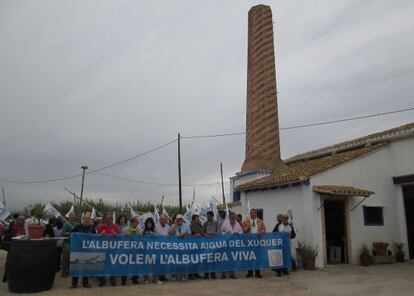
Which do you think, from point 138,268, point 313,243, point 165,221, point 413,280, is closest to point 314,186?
point 313,243

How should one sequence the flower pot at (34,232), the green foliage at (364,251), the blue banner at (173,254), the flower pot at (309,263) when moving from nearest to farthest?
the flower pot at (34,232), the blue banner at (173,254), the flower pot at (309,263), the green foliage at (364,251)

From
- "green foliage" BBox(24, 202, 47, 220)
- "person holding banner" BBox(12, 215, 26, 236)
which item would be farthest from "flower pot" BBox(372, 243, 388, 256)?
"green foliage" BBox(24, 202, 47, 220)

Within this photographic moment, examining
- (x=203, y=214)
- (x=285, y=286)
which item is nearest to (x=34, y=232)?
(x=285, y=286)

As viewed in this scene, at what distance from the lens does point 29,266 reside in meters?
8.42

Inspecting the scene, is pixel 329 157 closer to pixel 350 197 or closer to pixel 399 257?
pixel 350 197

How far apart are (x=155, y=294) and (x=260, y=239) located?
400 cm

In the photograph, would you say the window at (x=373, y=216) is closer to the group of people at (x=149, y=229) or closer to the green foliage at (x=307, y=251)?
the green foliage at (x=307, y=251)

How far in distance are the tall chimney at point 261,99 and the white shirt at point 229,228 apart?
1070 cm

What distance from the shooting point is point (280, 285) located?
32.2 ft

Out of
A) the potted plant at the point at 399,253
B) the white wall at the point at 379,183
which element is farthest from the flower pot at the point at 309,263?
the potted plant at the point at 399,253

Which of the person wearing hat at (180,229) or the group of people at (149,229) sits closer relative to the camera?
the group of people at (149,229)

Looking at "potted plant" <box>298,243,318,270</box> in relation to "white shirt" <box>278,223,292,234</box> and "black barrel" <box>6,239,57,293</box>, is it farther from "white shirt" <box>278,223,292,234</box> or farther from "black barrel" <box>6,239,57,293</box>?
"black barrel" <box>6,239,57,293</box>

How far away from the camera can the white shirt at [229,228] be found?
11383 millimetres

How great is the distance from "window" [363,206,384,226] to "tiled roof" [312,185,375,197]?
0.96 metres
